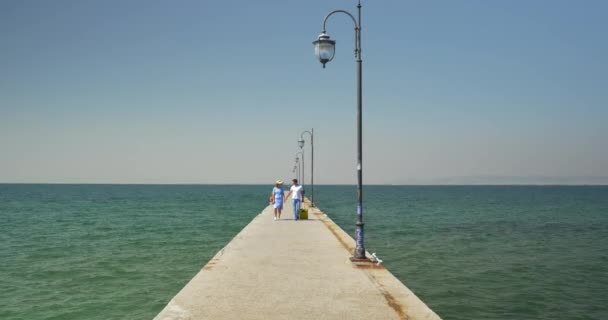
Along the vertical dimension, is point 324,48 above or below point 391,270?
above

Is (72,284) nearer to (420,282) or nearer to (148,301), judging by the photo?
(148,301)

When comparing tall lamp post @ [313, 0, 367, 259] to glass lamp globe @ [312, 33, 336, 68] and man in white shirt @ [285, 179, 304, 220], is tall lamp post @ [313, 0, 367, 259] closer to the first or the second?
glass lamp globe @ [312, 33, 336, 68]

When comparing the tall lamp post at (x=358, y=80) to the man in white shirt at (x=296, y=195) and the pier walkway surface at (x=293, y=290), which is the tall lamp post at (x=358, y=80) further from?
the man in white shirt at (x=296, y=195)

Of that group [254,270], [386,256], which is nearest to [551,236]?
[386,256]

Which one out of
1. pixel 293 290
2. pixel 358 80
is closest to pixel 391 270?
pixel 358 80

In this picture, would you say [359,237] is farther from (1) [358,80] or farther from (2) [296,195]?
(2) [296,195]

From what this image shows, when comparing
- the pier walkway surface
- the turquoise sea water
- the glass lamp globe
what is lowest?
the turquoise sea water

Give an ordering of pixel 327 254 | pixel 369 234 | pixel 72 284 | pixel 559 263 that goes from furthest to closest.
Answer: pixel 369 234 → pixel 559 263 → pixel 72 284 → pixel 327 254

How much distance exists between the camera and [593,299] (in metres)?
12.8

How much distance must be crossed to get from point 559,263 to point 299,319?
1597 cm

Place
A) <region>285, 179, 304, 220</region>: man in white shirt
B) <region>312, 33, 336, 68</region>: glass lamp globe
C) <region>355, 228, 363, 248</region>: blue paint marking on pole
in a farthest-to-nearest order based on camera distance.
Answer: <region>285, 179, 304, 220</region>: man in white shirt
<region>312, 33, 336, 68</region>: glass lamp globe
<region>355, 228, 363, 248</region>: blue paint marking on pole

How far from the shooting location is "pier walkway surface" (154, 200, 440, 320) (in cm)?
699

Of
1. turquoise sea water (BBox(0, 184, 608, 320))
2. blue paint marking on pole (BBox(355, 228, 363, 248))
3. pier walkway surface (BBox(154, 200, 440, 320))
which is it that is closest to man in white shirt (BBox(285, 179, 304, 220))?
turquoise sea water (BBox(0, 184, 608, 320))

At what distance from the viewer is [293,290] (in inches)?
331
